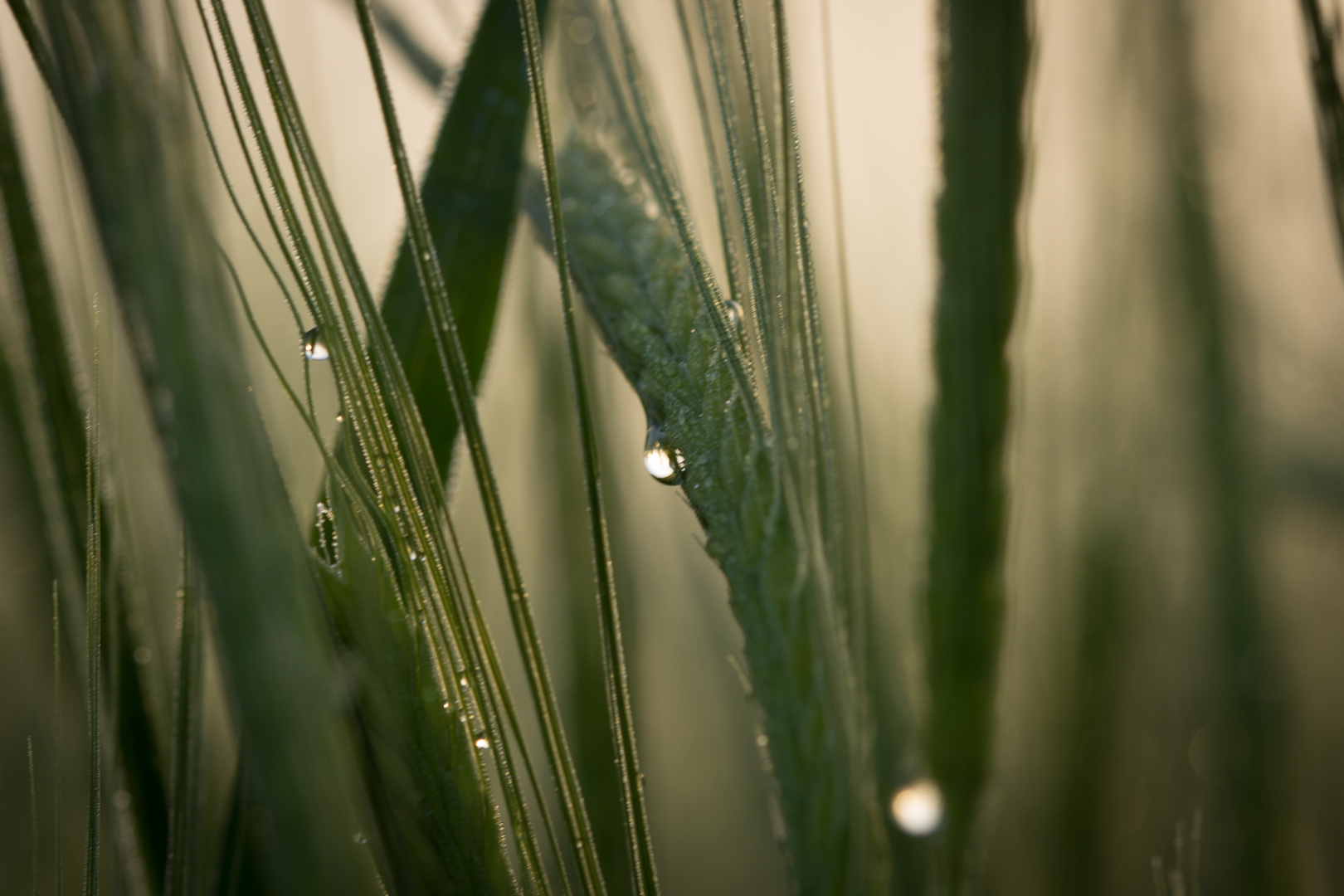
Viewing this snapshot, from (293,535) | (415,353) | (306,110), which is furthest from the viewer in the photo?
(306,110)

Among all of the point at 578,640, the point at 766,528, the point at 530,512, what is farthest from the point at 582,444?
the point at 530,512

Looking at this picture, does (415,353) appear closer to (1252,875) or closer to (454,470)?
(454,470)

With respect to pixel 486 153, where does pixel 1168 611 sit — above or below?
below

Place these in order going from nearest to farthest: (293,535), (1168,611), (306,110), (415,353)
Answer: (293,535), (415,353), (306,110), (1168,611)

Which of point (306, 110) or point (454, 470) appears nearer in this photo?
point (454, 470)

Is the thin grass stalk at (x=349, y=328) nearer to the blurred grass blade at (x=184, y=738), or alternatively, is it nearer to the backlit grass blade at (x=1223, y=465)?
the blurred grass blade at (x=184, y=738)

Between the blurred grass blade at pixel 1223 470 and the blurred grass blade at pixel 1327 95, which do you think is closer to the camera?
the blurred grass blade at pixel 1327 95

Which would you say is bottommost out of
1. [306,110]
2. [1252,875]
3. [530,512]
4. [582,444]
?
[1252,875]

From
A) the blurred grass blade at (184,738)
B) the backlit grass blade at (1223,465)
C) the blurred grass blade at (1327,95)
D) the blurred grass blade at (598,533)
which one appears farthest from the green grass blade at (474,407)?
the backlit grass blade at (1223,465)
